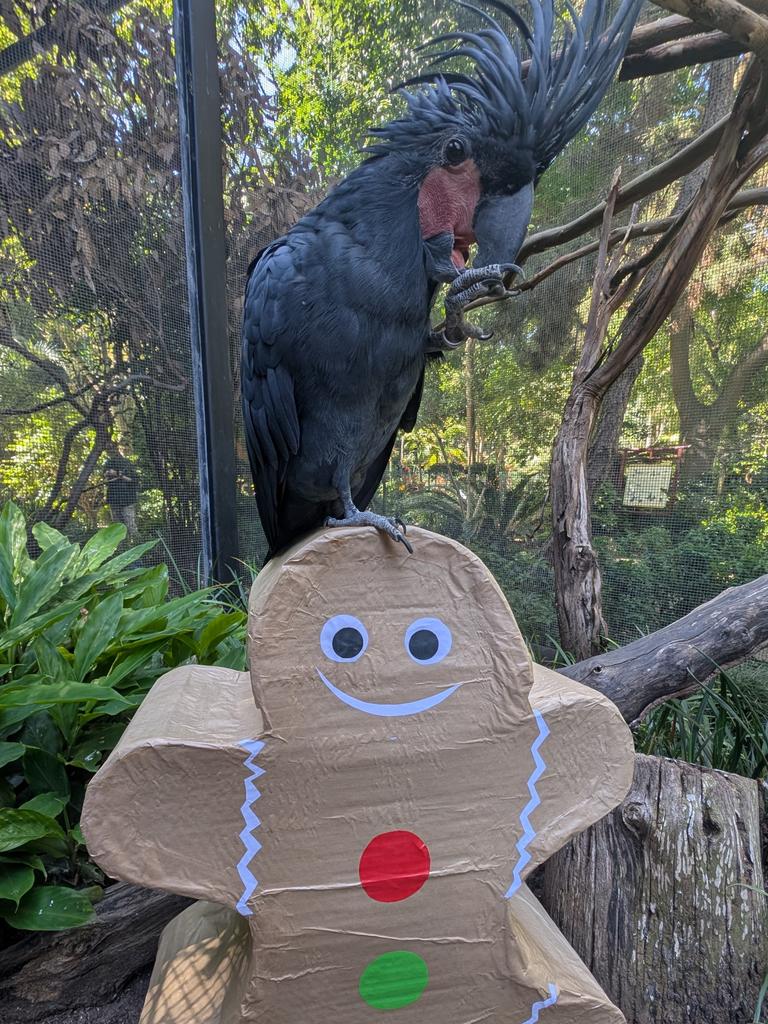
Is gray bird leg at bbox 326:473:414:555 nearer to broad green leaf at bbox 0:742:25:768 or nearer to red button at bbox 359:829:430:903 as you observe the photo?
red button at bbox 359:829:430:903

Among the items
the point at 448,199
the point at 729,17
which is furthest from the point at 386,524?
the point at 729,17

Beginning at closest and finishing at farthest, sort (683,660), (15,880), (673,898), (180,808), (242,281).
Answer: (180,808)
(15,880)
(673,898)
(683,660)
(242,281)

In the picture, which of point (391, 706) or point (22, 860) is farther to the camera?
point (22, 860)

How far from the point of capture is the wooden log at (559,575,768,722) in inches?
39.9

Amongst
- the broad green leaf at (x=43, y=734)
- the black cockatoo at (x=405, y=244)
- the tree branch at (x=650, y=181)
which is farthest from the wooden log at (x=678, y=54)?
the broad green leaf at (x=43, y=734)

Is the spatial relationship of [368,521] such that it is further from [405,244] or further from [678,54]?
[678,54]

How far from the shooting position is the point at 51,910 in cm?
68

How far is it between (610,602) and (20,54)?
216 cm

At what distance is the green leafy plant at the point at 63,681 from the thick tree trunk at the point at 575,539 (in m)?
0.81

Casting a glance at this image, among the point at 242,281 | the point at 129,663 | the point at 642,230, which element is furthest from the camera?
the point at 242,281

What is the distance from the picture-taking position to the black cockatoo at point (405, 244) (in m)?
0.56

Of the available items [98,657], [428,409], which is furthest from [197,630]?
[428,409]

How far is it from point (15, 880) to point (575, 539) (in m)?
1.24

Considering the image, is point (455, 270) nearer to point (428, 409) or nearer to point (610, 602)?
point (610, 602)
